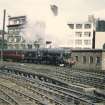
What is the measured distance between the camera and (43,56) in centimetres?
5541

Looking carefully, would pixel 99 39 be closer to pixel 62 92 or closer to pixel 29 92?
pixel 29 92

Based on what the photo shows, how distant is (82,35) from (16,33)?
24381mm

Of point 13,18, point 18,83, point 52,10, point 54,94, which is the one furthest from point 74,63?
point 13,18

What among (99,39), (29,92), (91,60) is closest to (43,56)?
(91,60)

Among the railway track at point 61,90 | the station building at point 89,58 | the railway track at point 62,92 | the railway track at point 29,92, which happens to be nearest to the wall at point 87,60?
the station building at point 89,58

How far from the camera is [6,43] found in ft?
391

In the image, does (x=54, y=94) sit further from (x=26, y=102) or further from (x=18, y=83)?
(x=18, y=83)

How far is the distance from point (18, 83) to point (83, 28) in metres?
76.5

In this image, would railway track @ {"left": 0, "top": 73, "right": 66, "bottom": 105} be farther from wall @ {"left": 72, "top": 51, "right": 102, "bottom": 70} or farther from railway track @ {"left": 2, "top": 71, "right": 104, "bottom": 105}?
wall @ {"left": 72, "top": 51, "right": 102, "bottom": 70}

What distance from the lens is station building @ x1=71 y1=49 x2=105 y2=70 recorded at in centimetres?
4712

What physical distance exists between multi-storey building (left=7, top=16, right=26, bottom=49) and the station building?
57827 mm

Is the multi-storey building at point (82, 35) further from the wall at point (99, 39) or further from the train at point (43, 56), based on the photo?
the train at point (43, 56)

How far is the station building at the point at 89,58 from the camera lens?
47.1m

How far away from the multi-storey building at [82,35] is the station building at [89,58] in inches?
1886
